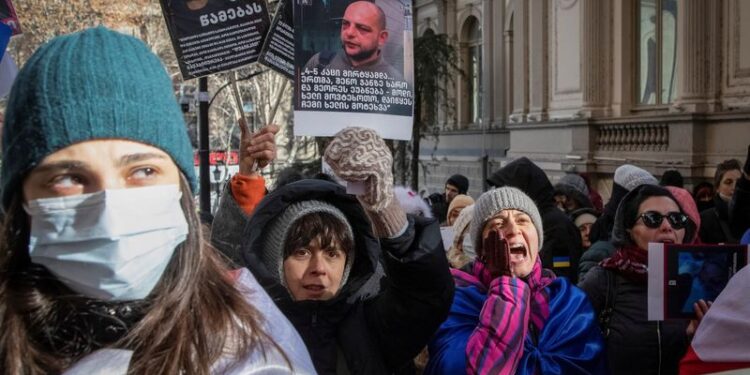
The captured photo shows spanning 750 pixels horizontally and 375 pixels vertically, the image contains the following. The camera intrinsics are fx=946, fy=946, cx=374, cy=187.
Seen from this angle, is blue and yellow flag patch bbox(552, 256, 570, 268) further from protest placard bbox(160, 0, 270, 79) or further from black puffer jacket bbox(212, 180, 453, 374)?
black puffer jacket bbox(212, 180, 453, 374)

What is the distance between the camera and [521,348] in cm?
358

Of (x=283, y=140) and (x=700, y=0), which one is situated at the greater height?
(x=700, y=0)

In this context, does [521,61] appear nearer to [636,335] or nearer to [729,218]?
[729,218]

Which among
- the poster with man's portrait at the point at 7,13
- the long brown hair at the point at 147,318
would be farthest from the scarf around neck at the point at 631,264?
the poster with man's portrait at the point at 7,13

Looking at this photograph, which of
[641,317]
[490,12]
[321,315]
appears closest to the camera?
[321,315]

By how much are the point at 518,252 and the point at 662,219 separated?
3.21ft

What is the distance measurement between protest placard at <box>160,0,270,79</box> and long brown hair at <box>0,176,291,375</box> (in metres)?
3.61

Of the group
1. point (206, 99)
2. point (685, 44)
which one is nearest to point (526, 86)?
point (685, 44)

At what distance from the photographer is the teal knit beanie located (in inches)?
77.0

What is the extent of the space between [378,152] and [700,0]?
45.1 ft

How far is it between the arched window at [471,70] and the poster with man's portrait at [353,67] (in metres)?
22.2

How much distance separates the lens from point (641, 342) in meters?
4.04

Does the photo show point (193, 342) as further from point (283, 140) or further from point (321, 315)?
point (283, 140)

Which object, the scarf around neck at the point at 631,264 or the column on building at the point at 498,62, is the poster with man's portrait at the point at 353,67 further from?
the column on building at the point at 498,62
